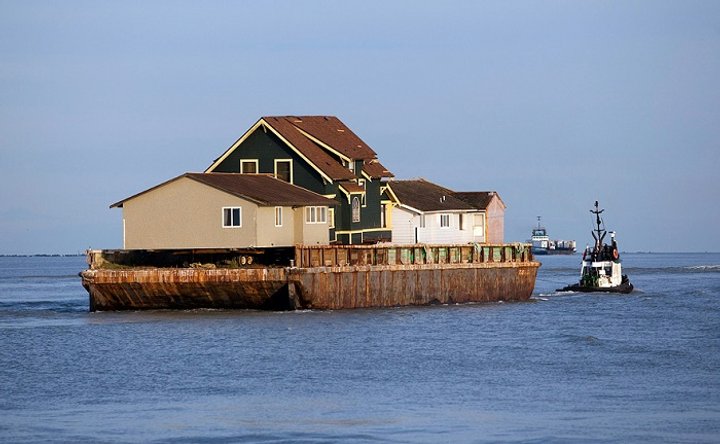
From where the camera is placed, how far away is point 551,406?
3331cm

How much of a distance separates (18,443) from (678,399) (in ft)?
49.2

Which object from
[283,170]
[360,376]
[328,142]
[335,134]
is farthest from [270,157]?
[360,376]

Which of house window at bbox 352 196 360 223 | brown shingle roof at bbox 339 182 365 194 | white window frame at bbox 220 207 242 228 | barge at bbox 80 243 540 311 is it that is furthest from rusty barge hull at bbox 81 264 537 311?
house window at bbox 352 196 360 223

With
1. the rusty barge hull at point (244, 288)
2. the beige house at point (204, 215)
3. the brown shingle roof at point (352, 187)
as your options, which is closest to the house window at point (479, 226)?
the brown shingle roof at point (352, 187)

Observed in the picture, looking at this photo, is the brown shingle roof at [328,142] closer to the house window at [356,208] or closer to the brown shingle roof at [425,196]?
the house window at [356,208]

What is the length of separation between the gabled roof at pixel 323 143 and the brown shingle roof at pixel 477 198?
924 centimetres

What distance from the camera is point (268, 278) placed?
56938 millimetres

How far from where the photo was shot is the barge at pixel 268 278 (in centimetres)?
5697

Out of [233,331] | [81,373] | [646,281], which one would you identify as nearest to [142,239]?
[233,331]

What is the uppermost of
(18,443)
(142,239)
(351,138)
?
(351,138)

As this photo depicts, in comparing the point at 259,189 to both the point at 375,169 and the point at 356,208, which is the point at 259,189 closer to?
the point at 356,208

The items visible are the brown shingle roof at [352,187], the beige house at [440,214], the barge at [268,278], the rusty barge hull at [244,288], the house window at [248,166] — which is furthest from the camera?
the beige house at [440,214]

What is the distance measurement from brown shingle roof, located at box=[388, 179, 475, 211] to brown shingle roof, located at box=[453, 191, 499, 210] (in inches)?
16.9

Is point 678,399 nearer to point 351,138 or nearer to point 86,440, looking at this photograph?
point 86,440
